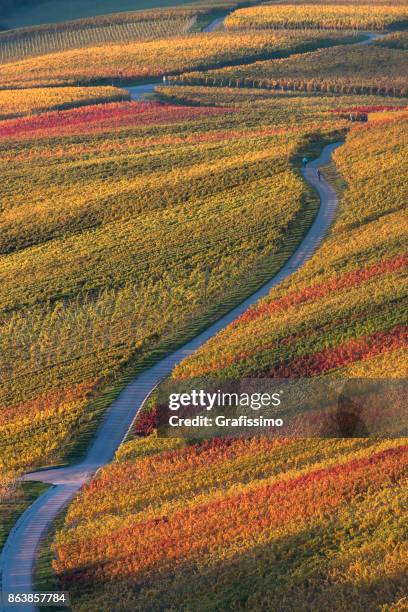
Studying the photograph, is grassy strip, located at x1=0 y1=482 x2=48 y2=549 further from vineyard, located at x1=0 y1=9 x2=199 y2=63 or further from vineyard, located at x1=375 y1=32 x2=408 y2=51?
vineyard, located at x1=0 y1=9 x2=199 y2=63

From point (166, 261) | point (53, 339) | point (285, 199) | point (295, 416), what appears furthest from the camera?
point (285, 199)

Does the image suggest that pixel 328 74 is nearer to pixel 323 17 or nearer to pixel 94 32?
pixel 323 17

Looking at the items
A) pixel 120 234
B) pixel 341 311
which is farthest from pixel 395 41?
pixel 341 311

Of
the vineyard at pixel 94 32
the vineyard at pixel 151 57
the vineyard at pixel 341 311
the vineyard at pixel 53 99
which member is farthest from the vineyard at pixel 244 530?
the vineyard at pixel 94 32

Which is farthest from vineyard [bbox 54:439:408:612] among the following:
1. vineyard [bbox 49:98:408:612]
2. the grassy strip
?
the grassy strip

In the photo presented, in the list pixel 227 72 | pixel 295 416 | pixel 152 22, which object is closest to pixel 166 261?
pixel 295 416

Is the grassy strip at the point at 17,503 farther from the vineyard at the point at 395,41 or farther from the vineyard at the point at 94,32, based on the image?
the vineyard at the point at 94,32

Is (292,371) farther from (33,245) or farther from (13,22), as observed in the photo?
(13,22)

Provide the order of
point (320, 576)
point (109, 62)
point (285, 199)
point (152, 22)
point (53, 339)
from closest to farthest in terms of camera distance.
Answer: point (320, 576), point (53, 339), point (285, 199), point (109, 62), point (152, 22)
